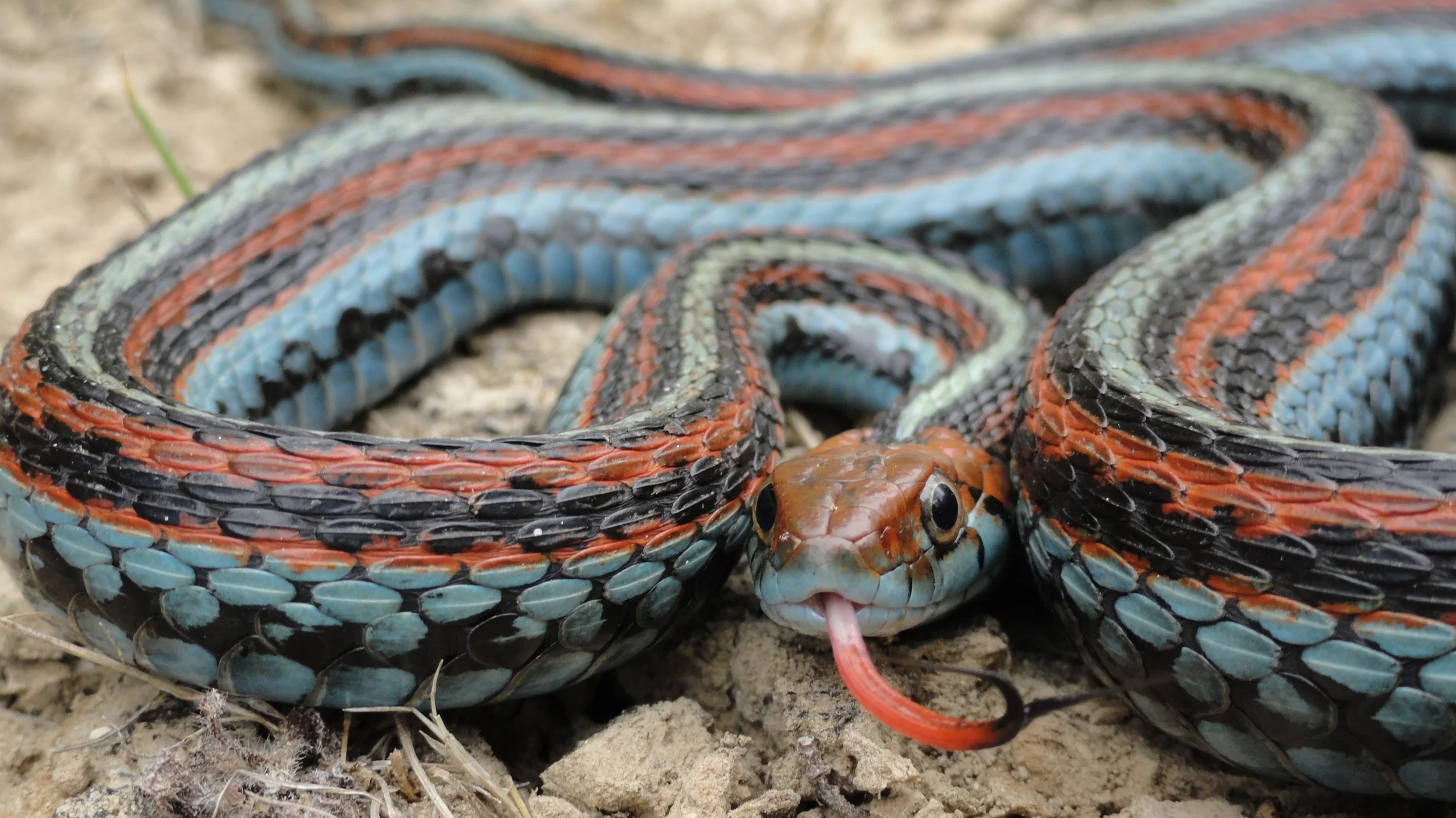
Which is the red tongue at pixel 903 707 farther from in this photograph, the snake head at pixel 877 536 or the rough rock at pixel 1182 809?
the rough rock at pixel 1182 809

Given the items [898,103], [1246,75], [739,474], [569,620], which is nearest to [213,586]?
[569,620]

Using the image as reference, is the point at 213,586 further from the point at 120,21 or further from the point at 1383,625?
the point at 120,21

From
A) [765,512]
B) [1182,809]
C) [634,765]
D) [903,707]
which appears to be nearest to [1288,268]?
[1182,809]

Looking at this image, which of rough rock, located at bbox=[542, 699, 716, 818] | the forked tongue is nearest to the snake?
the forked tongue

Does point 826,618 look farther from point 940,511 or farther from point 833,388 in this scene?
point 833,388

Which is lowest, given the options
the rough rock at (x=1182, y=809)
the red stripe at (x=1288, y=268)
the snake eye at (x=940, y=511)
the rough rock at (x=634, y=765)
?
the rough rock at (x=1182, y=809)

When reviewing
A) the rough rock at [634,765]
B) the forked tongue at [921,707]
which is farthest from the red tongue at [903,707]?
the rough rock at [634,765]

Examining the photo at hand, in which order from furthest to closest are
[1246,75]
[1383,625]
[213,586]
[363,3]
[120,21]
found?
1. [363,3]
2. [120,21]
3. [1246,75]
4. [213,586]
5. [1383,625]
